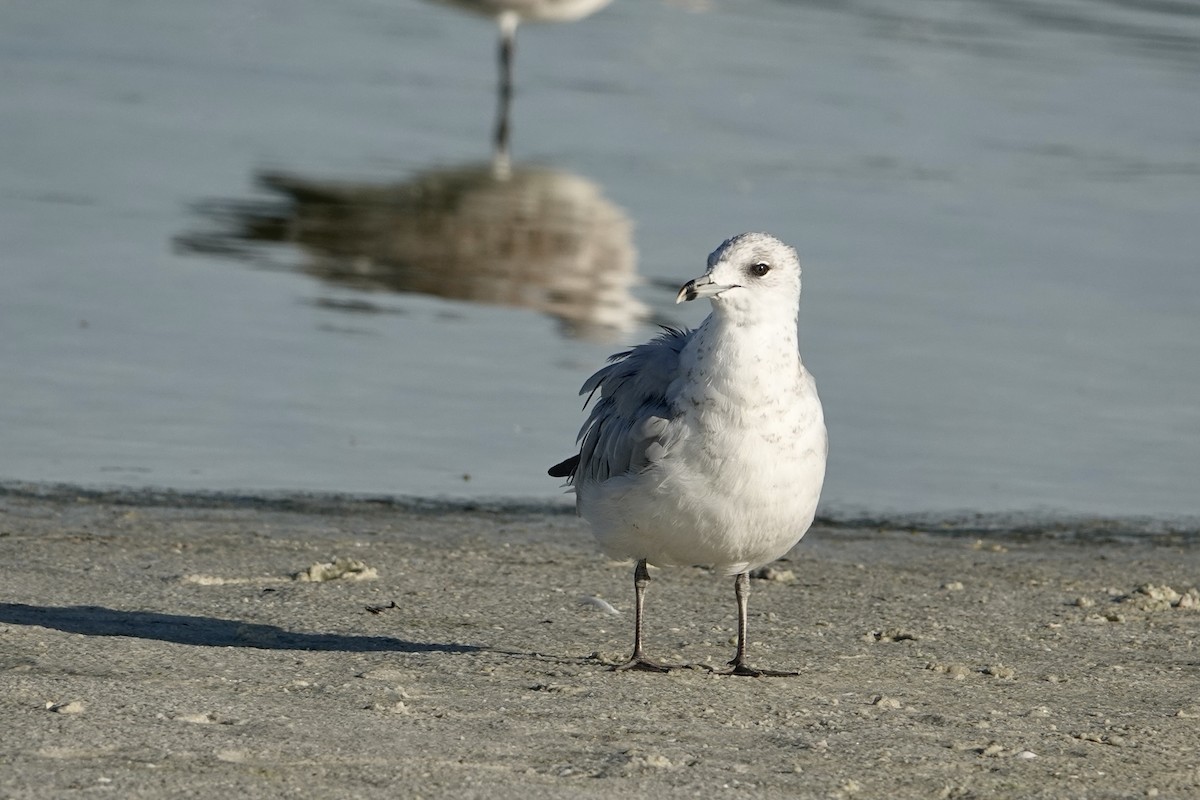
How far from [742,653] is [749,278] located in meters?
1.11

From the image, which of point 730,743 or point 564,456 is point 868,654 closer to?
point 730,743

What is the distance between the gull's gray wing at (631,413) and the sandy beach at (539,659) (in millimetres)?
586

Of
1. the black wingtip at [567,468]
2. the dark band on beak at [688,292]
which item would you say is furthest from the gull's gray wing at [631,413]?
the dark band on beak at [688,292]

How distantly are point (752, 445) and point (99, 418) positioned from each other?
4.19m

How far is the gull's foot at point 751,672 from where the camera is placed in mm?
5871

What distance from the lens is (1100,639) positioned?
6.54 meters

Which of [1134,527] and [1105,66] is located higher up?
[1105,66]

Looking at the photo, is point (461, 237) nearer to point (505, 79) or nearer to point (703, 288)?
point (505, 79)

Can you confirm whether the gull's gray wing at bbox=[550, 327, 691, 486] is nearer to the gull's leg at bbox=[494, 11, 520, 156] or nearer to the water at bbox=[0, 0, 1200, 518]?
the water at bbox=[0, 0, 1200, 518]

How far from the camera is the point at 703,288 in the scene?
5.63 m

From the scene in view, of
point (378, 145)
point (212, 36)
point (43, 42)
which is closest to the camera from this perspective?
point (378, 145)

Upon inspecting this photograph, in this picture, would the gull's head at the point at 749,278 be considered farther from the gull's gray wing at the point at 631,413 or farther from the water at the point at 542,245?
the water at the point at 542,245

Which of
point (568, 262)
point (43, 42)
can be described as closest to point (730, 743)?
point (568, 262)

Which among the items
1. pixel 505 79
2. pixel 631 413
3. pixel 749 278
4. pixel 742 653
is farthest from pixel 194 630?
pixel 505 79
